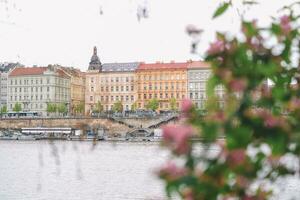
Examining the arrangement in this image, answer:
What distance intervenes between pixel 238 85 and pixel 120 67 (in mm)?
81713

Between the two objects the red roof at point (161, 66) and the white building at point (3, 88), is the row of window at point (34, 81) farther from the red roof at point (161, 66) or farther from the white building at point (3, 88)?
the red roof at point (161, 66)

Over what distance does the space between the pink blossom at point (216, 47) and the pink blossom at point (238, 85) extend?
244 millimetres

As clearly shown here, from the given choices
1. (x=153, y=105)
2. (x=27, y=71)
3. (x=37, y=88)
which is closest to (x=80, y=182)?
(x=153, y=105)

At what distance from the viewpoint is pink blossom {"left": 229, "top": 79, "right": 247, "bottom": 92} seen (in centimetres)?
157

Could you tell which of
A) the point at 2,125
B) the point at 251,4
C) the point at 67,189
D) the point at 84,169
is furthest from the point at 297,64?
the point at 2,125

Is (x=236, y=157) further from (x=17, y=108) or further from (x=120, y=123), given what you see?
(x=17, y=108)

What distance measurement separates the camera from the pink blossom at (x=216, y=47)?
1833mm

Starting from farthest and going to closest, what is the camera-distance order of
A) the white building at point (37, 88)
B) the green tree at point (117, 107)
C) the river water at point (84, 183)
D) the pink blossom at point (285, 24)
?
1. the white building at point (37, 88)
2. the green tree at point (117, 107)
3. the river water at point (84, 183)
4. the pink blossom at point (285, 24)

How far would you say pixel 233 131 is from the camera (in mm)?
1524

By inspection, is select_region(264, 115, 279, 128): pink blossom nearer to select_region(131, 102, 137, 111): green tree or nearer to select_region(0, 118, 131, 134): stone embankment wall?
select_region(0, 118, 131, 134): stone embankment wall

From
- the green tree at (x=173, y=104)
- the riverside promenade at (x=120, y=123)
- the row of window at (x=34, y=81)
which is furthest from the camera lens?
the row of window at (x=34, y=81)

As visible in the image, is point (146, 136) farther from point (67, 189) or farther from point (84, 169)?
point (67, 189)

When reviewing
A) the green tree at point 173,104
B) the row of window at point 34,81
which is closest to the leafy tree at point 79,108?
the row of window at point 34,81

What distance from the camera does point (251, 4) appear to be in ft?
7.22
